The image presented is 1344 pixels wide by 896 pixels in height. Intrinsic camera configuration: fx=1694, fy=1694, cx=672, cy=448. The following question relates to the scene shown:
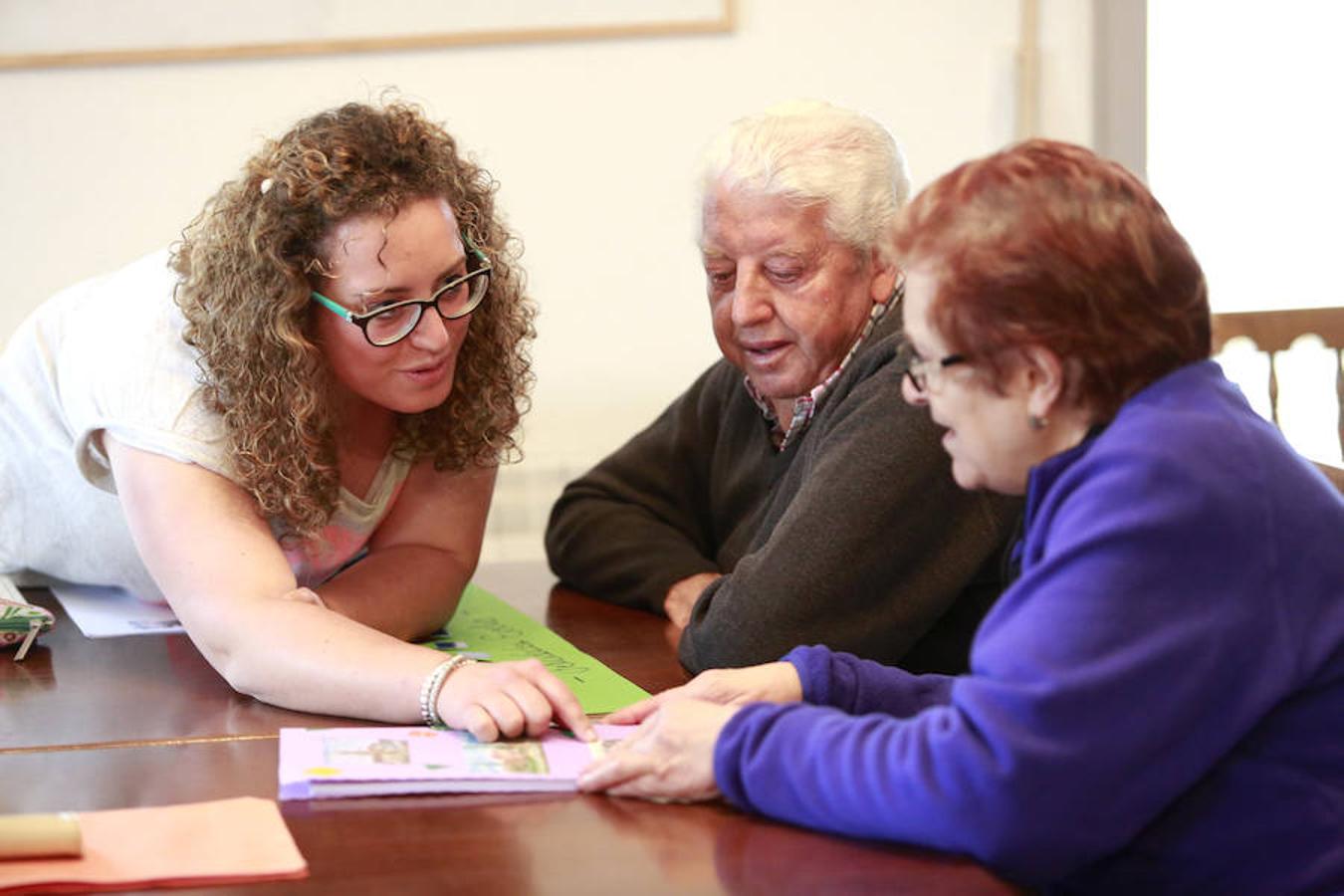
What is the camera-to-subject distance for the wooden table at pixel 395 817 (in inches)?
47.0

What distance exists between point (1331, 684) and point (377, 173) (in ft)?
3.69

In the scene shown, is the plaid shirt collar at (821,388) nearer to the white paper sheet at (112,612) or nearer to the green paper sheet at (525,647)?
the green paper sheet at (525,647)

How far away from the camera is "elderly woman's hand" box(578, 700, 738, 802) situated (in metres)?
1.35

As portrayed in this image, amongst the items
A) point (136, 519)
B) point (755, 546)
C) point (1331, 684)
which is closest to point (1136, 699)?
point (1331, 684)

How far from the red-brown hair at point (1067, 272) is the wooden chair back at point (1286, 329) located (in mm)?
1357

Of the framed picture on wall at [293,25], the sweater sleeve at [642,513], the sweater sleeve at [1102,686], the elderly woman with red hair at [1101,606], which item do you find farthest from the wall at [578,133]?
the sweater sleeve at [1102,686]

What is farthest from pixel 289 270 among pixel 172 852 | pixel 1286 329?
pixel 1286 329

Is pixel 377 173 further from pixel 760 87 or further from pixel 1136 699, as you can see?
pixel 760 87

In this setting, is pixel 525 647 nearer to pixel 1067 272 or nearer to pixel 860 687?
pixel 860 687

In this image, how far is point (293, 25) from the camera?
334 centimetres

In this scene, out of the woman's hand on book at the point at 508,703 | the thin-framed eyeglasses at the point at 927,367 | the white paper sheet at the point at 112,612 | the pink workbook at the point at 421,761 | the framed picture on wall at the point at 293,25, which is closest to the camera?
the thin-framed eyeglasses at the point at 927,367

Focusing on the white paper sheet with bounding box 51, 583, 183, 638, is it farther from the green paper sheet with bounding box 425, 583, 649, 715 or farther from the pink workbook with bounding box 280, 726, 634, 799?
the pink workbook with bounding box 280, 726, 634, 799

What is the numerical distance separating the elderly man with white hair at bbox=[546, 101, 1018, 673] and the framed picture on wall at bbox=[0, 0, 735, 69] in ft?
4.10

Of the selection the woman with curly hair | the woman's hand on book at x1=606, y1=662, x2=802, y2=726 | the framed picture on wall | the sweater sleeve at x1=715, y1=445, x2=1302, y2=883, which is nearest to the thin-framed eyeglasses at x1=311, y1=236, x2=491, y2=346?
the woman with curly hair
